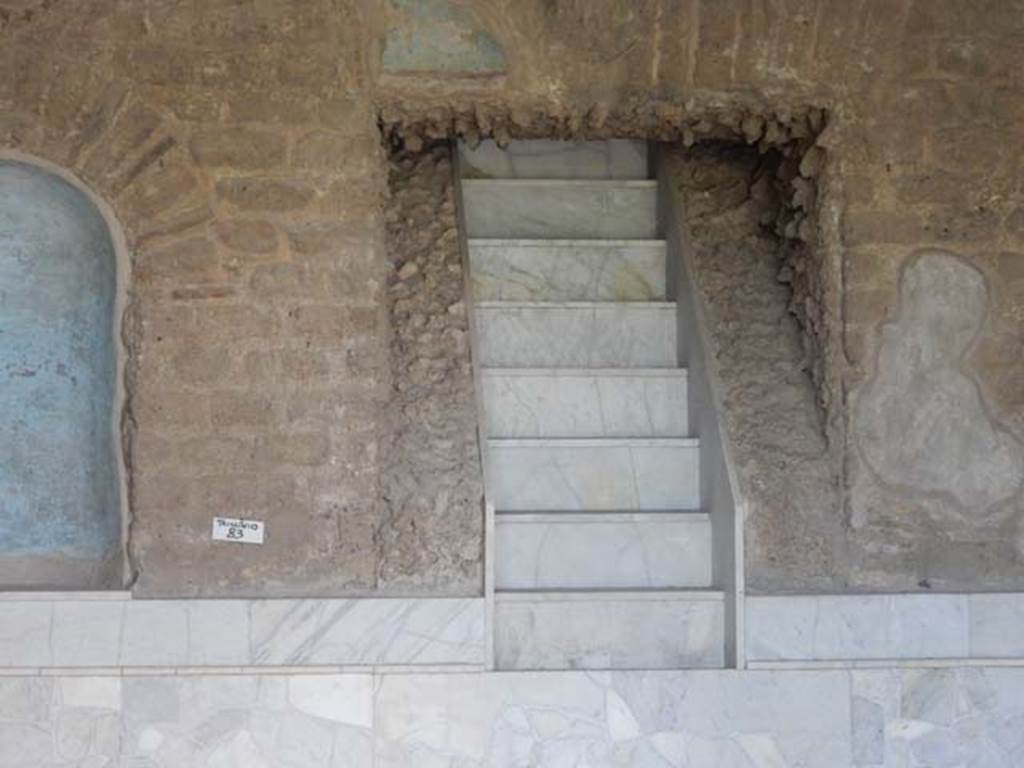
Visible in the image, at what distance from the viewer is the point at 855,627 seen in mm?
4594

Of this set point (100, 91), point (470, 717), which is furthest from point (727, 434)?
point (100, 91)

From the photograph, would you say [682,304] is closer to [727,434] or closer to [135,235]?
[727,434]

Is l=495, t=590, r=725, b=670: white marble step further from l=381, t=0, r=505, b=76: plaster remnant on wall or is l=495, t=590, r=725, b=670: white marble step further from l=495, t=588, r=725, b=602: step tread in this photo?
l=381, t=0, r=505, b=76: plaster remnant on wall

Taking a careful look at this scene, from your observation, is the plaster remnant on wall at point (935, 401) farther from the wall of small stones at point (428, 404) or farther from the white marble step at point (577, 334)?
the wall of small stones at point (428, 404)

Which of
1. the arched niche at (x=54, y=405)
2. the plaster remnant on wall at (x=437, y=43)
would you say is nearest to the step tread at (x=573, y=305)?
the plaster remnant on wall at (x=437, y=43)

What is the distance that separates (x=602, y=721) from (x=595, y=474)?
2.70 ft

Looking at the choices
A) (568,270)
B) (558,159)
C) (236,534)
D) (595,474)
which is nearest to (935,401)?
(595,474)

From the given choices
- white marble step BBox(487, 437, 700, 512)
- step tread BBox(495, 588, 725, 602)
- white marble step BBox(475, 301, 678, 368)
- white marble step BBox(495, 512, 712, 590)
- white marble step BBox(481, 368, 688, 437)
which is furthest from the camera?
white marble step BBox(475, 301, 678, 368)

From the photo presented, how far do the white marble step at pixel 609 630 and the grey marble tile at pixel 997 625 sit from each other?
2.40 ft

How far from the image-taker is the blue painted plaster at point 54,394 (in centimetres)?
483

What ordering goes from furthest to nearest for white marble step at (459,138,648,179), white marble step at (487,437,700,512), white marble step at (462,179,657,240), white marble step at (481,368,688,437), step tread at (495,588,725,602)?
1. white marble step at (459,138,648,179)
2. white marble step at (462,179,657,240)
3. white marble step at (481,368,688,437)
4. white marble step at (487,437,700,512)
5. step tread at (495,588,725,602)

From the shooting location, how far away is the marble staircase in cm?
468

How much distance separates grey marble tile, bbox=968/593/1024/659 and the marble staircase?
0.74m

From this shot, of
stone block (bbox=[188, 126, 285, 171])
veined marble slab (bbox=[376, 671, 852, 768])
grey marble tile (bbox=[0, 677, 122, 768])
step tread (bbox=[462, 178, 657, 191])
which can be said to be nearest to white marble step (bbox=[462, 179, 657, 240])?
step tread (bbox=[462, 178, 657, 191])
